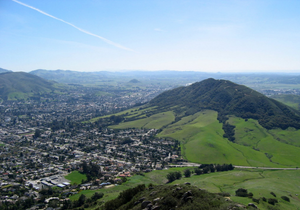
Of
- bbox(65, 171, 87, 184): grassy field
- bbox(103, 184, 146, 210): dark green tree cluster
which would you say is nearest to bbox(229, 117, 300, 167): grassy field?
bbox(103, 184, 146, 210): dark green tree cluster

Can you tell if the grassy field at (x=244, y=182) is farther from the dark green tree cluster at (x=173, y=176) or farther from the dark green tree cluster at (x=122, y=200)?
the dark green tree cluster at (x=122, y=200)

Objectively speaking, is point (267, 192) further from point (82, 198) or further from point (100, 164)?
point (100, 164)

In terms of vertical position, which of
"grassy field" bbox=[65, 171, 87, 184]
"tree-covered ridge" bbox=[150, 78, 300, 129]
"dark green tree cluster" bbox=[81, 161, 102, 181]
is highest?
"tree-covered ridge" bbox=[150, 78, 300, 129]

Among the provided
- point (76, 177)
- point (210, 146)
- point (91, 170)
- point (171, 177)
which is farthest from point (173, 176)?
point (210, 146)

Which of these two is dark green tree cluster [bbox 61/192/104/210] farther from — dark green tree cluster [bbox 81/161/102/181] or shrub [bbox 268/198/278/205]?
shrub [bbox 268/198/278/205]

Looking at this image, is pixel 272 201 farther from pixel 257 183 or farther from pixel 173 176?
pixel 173 176

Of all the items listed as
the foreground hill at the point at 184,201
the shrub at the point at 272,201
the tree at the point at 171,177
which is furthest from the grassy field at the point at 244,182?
the foreground hill at the point at 184,201

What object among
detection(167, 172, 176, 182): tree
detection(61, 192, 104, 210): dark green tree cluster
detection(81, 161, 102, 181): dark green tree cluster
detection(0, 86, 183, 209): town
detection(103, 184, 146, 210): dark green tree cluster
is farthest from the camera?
detection(81, 161, 102, 181): dark green tree cluster
